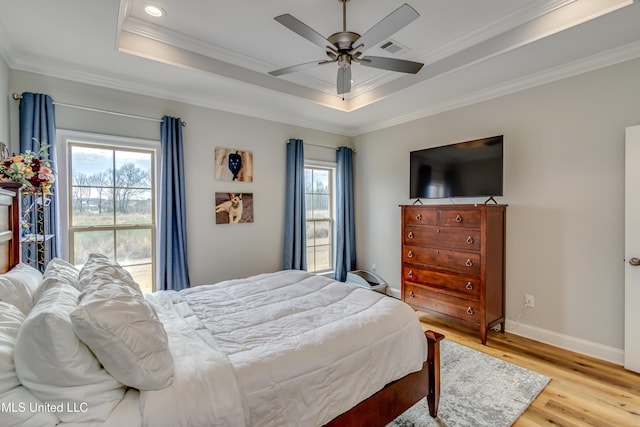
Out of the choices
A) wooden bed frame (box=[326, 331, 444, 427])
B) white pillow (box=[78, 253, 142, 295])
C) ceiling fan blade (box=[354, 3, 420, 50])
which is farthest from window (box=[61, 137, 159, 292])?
wooden bed frame (box=[326, 331, 444, 427])

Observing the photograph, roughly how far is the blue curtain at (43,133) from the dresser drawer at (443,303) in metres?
3.72

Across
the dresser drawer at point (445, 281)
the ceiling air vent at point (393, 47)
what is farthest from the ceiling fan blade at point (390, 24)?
the dresser drawer at point (445, 281)

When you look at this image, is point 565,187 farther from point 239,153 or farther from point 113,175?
point 113,175

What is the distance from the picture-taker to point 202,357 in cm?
138

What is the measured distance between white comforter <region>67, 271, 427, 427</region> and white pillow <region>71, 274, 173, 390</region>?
75mm

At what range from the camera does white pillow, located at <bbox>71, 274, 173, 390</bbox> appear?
1.09 metres

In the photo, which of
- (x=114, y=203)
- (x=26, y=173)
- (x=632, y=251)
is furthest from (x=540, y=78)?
(x=114, y=203)

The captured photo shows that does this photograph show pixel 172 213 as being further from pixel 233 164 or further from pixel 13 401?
pixel 13 401

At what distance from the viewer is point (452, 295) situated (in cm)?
333

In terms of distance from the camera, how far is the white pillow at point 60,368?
3.25 ft

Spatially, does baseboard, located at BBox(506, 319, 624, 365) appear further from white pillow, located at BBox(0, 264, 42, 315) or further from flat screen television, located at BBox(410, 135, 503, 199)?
white pillow, located at BBox(0, 264, 42, 315)

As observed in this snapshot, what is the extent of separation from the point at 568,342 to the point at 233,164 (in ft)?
13.5

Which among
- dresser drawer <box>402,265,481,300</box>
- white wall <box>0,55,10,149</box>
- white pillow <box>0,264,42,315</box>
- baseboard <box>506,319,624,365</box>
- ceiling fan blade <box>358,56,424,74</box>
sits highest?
ceiling fan blade <box>358,56,424,74</box>

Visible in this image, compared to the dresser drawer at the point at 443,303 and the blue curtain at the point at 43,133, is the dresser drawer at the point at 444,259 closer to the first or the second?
the dresser drawer at the point at 443,303
